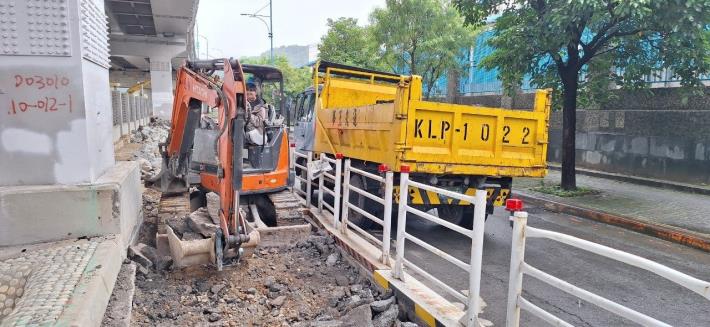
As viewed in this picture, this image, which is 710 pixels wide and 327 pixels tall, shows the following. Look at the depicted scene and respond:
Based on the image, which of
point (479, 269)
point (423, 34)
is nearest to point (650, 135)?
point (423, 34)

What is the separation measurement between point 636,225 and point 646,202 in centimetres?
194

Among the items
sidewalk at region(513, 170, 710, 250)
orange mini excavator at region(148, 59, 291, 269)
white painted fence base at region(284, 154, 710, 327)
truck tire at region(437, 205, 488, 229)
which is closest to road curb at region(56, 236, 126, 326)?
orange mini excavator at region(148, 59, 291, 269)

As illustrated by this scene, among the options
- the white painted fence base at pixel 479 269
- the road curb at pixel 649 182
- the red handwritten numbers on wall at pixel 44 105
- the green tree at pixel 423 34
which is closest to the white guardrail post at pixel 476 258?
the white painted fence base at pixel 479 269

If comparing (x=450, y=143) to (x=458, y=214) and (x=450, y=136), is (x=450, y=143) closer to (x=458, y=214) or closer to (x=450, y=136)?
(x=450, y=136)

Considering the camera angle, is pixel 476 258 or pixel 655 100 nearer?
pixel 476 258

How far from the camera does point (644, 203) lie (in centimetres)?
923

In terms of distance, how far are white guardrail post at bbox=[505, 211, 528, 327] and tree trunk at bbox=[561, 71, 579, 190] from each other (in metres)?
7.92

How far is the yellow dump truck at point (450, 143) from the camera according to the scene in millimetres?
5906

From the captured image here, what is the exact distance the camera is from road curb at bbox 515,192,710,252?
22.5 ft

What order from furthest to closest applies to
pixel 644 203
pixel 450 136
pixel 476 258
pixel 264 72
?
Answer: pixel 644 203 < pixel 264 72 < pixel 450 136 < pixel 476 258

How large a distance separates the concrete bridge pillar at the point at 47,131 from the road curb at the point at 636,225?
736 cm

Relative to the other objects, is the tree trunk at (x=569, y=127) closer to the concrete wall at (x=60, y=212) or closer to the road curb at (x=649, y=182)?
the road curb at (x=649, y=182)

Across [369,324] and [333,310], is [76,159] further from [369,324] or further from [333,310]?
[369,324]

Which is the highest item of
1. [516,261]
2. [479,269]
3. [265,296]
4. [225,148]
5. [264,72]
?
[264,72]
